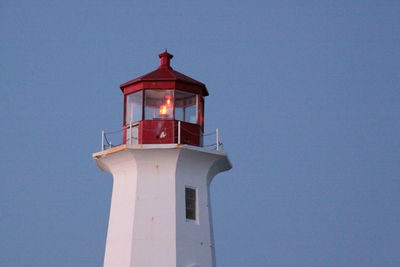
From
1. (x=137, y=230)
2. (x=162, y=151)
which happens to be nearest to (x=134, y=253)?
(x=137, y=230)

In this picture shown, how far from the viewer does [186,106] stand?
24922 millimetres

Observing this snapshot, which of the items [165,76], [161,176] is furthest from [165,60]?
[161,176]

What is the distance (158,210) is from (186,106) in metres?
3.00

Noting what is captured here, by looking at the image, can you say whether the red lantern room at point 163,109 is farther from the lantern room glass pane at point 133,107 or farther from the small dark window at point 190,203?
the small dark window at point 190,203

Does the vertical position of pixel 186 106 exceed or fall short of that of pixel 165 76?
it falls short

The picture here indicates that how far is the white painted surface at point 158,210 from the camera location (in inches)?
927

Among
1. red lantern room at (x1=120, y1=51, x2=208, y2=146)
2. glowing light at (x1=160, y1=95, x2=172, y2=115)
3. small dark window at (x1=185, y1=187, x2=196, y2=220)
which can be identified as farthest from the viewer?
glowing light at (x1=160, y1=95, x2=172, y2=115)

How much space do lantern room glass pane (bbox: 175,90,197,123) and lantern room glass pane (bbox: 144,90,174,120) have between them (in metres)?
0.31

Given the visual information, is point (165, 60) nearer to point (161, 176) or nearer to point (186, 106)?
point (186, 106)

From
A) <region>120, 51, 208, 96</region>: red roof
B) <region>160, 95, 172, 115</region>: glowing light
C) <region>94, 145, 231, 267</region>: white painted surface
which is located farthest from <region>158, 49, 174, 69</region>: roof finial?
<region>94, 145, 231, 267</region>: white painted surface

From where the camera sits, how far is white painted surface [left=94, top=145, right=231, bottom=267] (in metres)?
23.5

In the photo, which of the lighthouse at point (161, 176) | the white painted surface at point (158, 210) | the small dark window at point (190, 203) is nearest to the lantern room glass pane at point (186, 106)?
the lighthouse at point (161, 176)

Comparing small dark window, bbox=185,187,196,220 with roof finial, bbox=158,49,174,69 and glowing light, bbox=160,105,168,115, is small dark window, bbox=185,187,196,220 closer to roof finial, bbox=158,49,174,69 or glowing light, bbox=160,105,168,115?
glowing light, bbox=160,105,168,115

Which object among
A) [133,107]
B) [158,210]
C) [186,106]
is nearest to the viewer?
[158,210]
